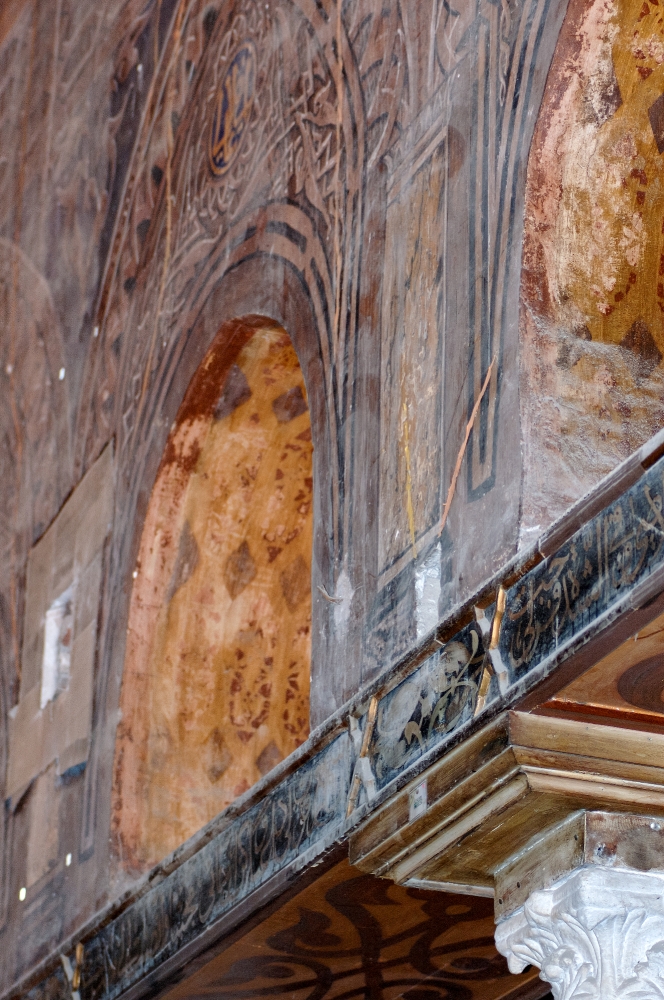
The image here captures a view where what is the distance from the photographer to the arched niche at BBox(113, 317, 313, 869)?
5285 mm

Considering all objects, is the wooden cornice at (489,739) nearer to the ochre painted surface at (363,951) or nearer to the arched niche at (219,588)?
the ochre painted surface at (363,951)

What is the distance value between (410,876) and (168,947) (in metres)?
1.11

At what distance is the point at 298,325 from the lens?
4.60 metres

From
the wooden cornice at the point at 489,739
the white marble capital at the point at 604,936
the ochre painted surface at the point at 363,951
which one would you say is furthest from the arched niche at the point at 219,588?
the white marble capital at the point at 604,936

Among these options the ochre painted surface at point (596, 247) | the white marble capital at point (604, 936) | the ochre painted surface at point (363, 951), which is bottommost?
the ochre painted surface at point (363, 951)

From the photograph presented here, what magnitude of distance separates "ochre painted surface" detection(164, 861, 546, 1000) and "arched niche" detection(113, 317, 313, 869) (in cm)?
111

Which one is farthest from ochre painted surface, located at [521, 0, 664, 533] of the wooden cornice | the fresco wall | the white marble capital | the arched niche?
the arched niche

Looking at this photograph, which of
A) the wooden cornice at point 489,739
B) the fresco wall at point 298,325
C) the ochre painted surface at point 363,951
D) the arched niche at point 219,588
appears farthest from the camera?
the arched niche at point 219,588

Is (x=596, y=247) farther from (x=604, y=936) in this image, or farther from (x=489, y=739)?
(x=604, y=936)

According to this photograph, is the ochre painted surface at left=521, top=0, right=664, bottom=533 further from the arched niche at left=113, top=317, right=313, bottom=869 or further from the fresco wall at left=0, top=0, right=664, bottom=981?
the arched niche at left=113, top=317, right=313, bottom=869

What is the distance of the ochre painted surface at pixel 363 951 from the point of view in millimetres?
3688

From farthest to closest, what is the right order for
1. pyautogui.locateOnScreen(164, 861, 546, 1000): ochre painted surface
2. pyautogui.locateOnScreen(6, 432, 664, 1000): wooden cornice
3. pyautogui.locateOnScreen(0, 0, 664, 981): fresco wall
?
pyautogui.locateOnScreen(164, 861, 546, 1000): ochre painted surface → pyautogui.locateOnScreen(0, 0, 664, 981): fresco wall → pyautogui.locateOnScreen(6, 432, 664, 1000): wooden cornice

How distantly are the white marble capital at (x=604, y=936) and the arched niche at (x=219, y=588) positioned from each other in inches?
94.2

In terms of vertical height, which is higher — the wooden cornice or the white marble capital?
the wooden cornice
